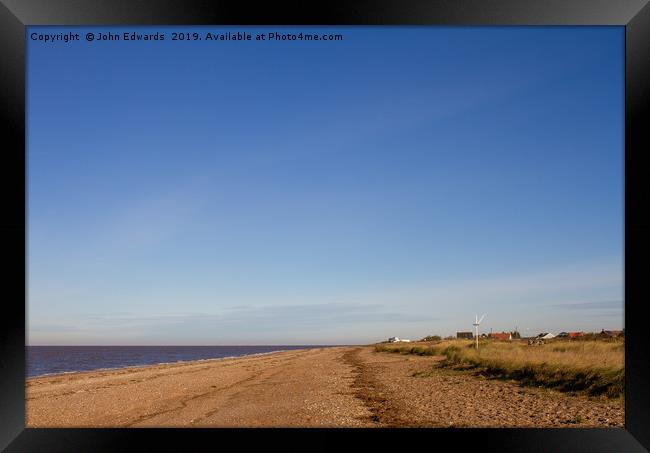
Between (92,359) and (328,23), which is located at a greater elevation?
(328,23)

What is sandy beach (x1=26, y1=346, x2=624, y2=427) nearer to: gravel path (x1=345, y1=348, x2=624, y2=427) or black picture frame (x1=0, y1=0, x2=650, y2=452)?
gravel path (x1=345, y1=348, x2=624, y2=427)

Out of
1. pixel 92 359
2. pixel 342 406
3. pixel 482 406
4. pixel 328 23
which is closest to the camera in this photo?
pixel 328 23

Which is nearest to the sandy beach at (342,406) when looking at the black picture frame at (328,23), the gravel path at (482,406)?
the gravel path at (482,406)

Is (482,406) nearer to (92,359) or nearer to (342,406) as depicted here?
(342,406)

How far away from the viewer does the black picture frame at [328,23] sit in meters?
4.17

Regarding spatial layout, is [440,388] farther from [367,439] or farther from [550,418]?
[367,439]

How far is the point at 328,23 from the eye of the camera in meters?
4.40

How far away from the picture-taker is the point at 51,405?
10.4 meters

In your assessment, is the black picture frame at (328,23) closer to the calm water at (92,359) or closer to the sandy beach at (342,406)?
the sandy beach at (342,406)

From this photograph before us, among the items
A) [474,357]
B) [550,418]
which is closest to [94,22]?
[550,418]

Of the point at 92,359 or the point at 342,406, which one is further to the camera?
the point at 92,359

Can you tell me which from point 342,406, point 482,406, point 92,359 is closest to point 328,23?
point 342,406

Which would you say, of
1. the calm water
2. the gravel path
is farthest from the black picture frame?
the calm water

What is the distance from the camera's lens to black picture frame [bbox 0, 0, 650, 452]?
13.7 ft
